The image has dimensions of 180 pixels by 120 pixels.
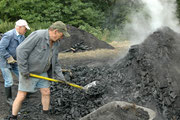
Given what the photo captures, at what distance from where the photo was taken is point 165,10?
12.2 metres

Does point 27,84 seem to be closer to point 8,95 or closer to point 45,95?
point 45,95

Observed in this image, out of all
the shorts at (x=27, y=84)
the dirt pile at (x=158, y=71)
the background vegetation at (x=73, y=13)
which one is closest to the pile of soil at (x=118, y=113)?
the dirt pile at (x=158, y=71)

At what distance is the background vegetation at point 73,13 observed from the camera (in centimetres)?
1786

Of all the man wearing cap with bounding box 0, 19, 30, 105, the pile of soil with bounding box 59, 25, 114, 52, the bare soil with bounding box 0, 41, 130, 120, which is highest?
the man wearing cap with bounding box 0, 19, 30, 105

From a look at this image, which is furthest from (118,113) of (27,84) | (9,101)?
(9,101)

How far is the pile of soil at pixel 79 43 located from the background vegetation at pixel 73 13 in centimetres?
360

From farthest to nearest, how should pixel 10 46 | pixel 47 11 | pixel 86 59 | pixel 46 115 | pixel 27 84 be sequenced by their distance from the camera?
pixel 47 11
pixel 86 59
pixel 10 46
pixel 46 115
pixel 27 84

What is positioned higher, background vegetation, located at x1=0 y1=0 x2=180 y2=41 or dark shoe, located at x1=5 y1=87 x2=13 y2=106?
background vegetation, located at x1=0 y1=0 x2=180 y2=41

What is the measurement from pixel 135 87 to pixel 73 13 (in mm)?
14535

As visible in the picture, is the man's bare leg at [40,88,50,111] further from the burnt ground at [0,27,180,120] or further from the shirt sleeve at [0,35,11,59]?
the shirt sleeve at [0,35,11,59]

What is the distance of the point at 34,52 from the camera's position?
4215 mm

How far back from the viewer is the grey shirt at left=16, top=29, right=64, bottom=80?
4.11 m

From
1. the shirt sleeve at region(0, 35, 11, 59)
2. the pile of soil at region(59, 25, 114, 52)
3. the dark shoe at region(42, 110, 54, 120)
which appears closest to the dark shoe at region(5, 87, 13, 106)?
the shirt sleeve at region(0, 35, 11, 59)

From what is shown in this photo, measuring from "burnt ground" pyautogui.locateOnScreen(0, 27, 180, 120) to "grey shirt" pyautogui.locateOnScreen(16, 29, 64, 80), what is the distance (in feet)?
4.17
